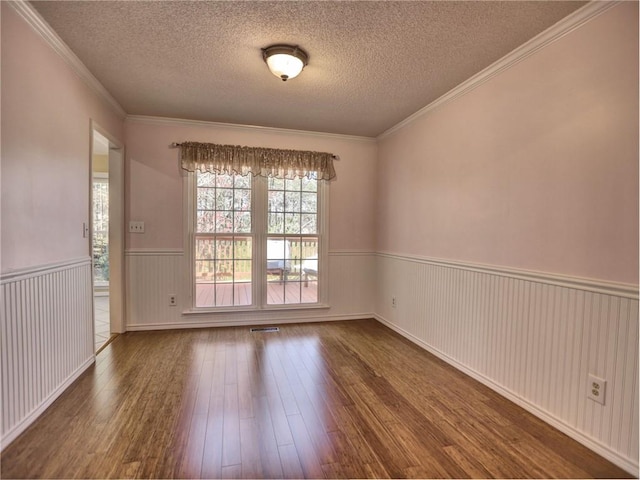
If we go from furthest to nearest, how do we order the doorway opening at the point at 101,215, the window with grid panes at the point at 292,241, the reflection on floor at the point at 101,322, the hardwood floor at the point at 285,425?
1. the doorway opening at the point at 101,215
2. the window with grid panes at the point at 292,241
3. the reflection on floor at the point at 101,322
4. the hardwood floor at the point at 285,425

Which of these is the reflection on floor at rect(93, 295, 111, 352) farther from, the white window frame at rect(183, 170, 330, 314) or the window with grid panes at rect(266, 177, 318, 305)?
the window with grid panes at rect(266, 177, 318, 305)

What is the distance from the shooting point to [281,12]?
1.89 m

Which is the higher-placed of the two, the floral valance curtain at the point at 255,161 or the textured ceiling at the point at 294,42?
the textured ceiling at the point at 294,42

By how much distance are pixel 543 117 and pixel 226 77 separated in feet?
7.81

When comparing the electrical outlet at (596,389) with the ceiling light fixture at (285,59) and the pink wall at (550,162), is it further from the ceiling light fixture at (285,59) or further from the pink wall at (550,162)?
the ceiling light fixture at (285,59)

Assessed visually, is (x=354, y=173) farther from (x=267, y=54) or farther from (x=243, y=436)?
Result: (x=243, y=436)

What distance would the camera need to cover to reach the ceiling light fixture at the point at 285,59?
2236 mm

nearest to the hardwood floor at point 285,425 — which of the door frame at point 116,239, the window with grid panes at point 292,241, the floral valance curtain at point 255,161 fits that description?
the door frame at point 116,239

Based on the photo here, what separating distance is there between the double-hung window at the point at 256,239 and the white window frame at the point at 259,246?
0.01 meters

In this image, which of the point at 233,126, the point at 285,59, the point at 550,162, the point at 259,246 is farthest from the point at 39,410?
the point at 550,162

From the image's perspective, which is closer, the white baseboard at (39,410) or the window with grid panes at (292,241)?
the white baseboard at (39,410)

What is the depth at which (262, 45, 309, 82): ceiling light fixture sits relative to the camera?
224 centimetres

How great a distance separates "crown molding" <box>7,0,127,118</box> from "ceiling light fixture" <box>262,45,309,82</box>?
52.8 inches

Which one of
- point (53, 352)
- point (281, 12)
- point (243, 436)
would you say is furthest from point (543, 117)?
point (53, 352)
